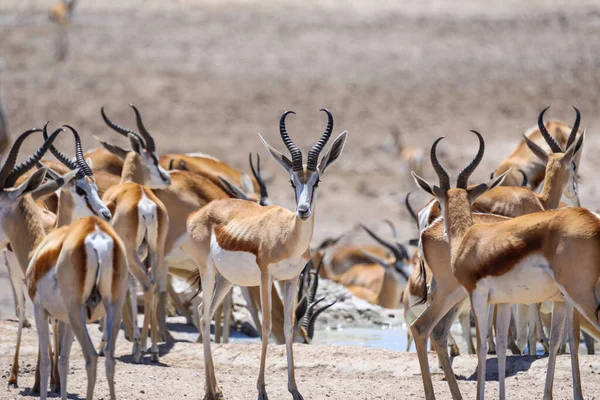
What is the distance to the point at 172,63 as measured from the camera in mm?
32562

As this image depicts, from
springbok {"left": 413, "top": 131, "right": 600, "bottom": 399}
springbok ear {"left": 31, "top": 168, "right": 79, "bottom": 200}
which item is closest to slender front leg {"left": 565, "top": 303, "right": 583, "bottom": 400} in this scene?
springbok {"left": 413, "top": 131, "right": 600, "bottom": 399}

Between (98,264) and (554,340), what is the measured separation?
3.36 meters

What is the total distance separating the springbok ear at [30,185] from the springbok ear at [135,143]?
3.95 metres

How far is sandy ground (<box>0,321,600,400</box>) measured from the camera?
8508 millimetres

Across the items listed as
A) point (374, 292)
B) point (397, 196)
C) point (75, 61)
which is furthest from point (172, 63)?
point (374, 292)

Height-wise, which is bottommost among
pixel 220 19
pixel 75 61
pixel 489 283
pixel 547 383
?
pixel 547 383

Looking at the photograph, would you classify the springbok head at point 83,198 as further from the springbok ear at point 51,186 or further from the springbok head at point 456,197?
the springbok head at point 456,197

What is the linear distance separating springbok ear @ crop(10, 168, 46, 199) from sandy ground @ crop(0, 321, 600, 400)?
1657 millimetres

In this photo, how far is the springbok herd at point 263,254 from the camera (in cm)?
686

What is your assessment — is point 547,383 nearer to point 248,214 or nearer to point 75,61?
point 248,214

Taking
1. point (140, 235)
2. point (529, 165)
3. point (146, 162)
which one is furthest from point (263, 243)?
point (529, 165)

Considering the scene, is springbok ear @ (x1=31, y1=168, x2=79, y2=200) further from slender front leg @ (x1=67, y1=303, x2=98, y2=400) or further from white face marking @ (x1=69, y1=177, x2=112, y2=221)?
slender front leg @ (x1=67, y1=303, x2=98, y2=400)

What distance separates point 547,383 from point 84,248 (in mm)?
3474

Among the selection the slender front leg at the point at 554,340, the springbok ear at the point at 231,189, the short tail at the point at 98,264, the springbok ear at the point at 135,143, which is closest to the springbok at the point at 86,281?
the short tail at the point at 98,264
